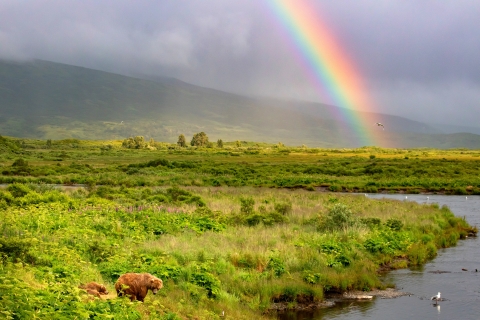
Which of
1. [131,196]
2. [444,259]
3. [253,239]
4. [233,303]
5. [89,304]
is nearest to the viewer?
[89,304]

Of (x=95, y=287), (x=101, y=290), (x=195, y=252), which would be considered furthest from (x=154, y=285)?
(x=195, y=252)

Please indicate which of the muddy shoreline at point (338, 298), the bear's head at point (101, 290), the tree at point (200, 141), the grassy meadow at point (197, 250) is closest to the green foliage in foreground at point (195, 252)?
the grassy meadow at point (197, 250)

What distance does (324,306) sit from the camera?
633 inches

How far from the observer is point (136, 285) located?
1208cm

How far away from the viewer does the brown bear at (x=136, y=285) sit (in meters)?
11.9

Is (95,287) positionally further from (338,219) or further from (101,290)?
(338,219)

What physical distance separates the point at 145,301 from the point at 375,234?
13878 millimetres

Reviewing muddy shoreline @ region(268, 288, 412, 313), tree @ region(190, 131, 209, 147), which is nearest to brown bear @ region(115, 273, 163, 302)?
muddy shoreline @ region(268, 288, 412, 313)

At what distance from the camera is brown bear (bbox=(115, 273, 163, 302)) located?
1193 centimetres

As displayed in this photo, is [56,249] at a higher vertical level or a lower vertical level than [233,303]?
higher

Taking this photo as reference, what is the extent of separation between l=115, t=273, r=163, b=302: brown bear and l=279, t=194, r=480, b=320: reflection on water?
4.57 m

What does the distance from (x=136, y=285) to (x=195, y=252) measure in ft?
17.9

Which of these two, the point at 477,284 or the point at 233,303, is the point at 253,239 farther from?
the point at 477,284

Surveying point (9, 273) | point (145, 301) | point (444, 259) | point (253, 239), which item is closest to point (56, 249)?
point (9, 273)
